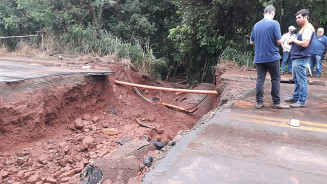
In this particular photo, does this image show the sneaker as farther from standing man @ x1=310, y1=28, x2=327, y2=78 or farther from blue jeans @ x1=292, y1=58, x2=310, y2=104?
standing man @ x1=310, y1=28, x2=327, y2=78

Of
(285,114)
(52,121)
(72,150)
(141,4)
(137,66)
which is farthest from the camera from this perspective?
(141,4)

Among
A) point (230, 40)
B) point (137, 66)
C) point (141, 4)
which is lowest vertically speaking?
point (137, 66)

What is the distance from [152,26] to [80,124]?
26.6ft

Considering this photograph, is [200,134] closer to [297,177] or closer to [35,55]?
[297,177]

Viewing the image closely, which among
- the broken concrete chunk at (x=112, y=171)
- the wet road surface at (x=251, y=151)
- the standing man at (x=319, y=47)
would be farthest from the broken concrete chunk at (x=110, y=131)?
the standing man at (x=319, y=47)

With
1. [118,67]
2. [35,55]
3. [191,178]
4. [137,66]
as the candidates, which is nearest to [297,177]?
[191,178]

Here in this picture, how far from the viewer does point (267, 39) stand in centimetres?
456

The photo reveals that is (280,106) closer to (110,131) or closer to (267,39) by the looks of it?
(267,39)

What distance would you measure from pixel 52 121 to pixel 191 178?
5.08 m

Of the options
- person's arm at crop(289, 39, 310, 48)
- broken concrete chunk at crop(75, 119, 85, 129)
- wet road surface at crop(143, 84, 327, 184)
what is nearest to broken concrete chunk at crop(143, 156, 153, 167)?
wet road surface at crop(143, 84, 327, 184)

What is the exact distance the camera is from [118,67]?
371 inches

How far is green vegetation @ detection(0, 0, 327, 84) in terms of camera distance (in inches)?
419

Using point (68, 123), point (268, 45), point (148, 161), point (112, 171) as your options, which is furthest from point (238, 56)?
point (112, 171)

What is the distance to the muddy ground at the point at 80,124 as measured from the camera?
4988 millimetres
